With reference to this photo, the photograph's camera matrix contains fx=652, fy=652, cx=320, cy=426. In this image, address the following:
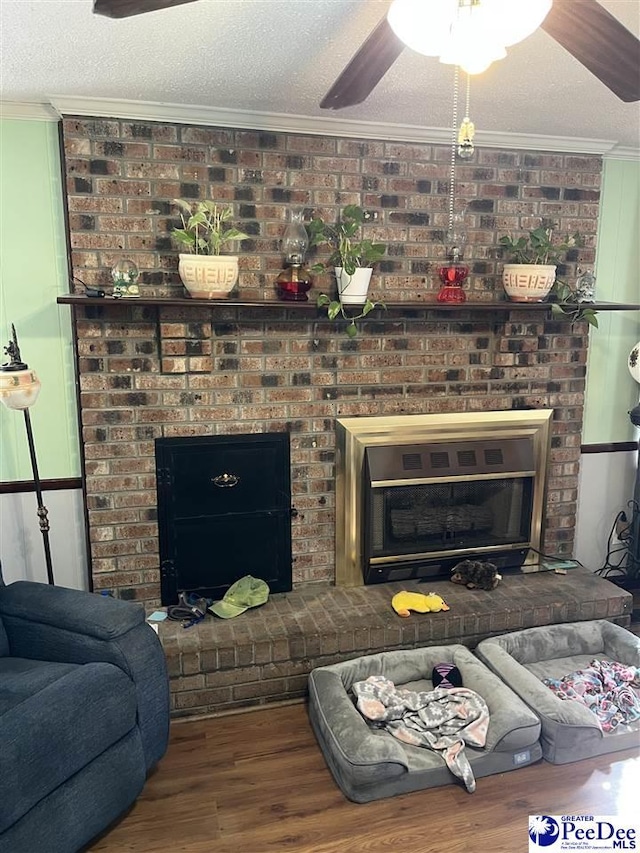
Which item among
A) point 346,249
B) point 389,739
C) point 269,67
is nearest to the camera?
point 269,67

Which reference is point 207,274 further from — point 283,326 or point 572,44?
point 572,44

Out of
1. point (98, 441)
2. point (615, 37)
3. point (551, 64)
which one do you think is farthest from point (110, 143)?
point (615, 37)

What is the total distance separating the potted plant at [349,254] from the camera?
8.98 ft

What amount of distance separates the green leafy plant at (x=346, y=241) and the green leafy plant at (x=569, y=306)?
2.94 feet

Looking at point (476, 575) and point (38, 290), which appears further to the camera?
point (476, 575)

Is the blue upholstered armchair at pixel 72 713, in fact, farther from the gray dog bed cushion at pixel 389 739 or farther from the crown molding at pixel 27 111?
the crown molding at pixel 27 111

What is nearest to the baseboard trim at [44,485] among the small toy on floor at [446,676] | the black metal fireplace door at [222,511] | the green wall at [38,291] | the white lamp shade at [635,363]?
the green wall at [38,291]

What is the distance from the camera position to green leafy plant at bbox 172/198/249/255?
2.56 meters

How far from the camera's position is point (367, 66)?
1528 millimetres

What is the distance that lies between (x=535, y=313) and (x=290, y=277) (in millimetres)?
1261

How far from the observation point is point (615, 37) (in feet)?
4.36

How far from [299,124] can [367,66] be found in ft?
4.25

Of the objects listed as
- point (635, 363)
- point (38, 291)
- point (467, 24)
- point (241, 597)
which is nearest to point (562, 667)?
point (241, 597)

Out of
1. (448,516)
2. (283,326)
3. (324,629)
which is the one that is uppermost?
(283,326)
